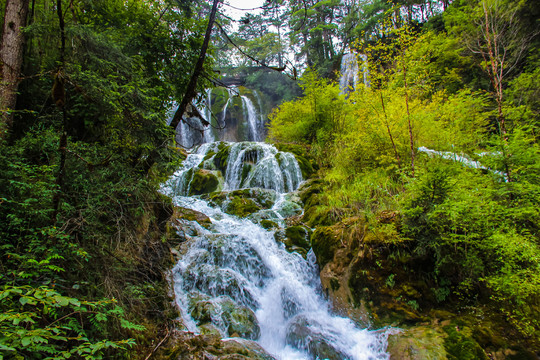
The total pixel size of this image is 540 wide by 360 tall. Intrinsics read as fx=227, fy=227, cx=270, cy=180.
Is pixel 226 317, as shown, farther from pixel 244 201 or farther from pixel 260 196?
pixel 260 196

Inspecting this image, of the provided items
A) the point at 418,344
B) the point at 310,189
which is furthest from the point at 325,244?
Answer: the point at 310,189

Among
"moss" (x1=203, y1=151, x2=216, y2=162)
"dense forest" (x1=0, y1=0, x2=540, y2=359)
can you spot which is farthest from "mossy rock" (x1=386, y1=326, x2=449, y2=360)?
"moss" (x1=203, y1=151, x2=216, y2=162)

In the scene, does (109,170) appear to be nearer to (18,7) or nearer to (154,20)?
(18,7)

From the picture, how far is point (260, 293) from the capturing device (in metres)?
4.89

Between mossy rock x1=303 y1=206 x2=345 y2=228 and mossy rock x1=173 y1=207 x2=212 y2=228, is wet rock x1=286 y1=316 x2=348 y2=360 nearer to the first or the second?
mossy rock x1=303 y1=206 x2=345 y2=228

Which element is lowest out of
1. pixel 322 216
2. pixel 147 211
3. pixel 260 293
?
pixel 260 293

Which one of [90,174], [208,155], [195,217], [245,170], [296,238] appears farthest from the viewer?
[208,155]

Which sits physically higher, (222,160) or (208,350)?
(222,160)

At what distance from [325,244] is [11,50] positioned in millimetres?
5954

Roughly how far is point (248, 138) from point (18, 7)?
67.0 ft

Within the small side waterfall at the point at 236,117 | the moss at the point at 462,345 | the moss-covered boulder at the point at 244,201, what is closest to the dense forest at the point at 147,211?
the moss at the point at 462,345

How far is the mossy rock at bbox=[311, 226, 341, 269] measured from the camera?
4.66m

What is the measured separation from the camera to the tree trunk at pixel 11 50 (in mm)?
2937

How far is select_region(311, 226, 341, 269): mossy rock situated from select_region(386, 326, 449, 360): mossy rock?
165cm
